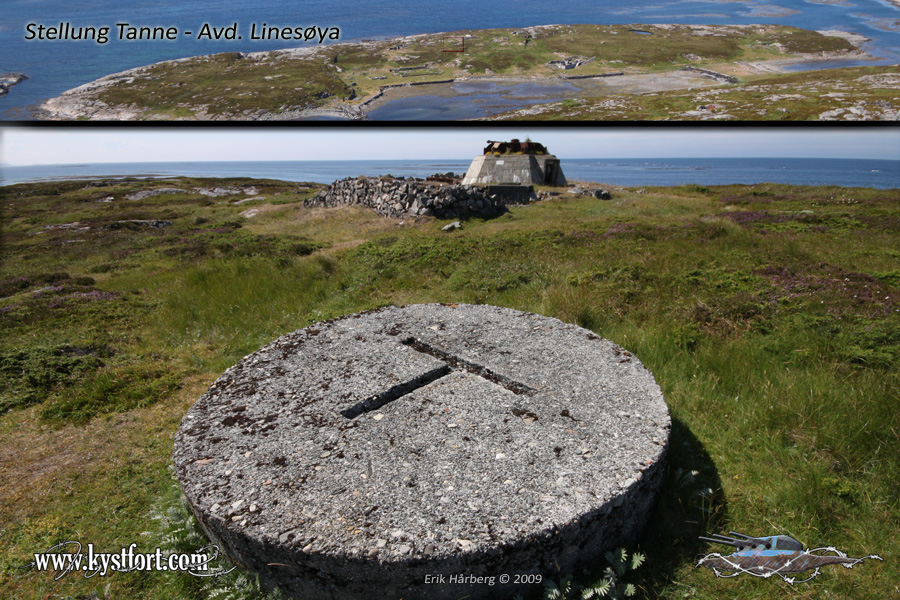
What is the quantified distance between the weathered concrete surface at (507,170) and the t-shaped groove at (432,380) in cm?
2307

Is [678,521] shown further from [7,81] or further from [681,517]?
[7,81]

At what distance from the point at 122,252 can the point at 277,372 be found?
569 inches

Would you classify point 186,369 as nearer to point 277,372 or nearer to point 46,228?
point 277,372

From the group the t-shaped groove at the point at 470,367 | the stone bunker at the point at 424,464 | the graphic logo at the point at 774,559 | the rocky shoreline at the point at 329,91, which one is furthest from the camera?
the rocky shoreline at the point at 329,91

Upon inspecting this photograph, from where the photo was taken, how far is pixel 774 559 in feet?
7.88

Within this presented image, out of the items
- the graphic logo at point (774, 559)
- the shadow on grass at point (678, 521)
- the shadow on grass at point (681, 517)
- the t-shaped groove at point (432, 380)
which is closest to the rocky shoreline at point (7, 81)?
the t-shaped groove at point (432, 380)

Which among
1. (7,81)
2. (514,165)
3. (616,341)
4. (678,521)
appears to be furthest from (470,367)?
(514,165)

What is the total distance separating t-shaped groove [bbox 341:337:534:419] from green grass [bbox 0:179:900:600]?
1153mm

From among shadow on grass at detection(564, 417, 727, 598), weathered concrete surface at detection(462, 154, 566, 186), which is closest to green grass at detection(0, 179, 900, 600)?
shadow on grass at detection(564, 417, 727, 598)

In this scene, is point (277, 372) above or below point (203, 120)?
below

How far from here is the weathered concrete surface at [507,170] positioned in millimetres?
26016

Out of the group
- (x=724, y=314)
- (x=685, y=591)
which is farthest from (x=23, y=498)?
(x=724, y=314)

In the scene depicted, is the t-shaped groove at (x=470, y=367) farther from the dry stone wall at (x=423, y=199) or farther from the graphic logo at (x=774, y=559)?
the dry stone wall at (x=423, y=199)

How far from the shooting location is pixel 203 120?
4383 mm
